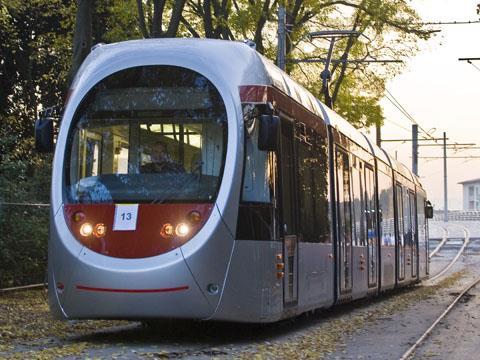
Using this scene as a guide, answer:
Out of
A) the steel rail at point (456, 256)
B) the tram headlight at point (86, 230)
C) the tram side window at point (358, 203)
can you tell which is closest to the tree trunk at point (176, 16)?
the tram side window at point (358, 203)

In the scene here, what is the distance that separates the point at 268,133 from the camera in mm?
10594

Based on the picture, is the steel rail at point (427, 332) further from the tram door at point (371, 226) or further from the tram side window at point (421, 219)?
the tram side window at point (421, 219)

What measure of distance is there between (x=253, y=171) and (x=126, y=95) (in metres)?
1.67

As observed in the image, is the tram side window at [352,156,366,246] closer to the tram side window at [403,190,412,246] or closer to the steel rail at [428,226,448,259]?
the tram side window at [403,190,412,246]

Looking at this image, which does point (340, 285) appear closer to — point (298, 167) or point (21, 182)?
point (298, 167)

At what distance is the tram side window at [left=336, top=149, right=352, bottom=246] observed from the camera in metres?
15.2

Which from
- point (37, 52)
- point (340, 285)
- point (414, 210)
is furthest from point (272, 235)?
point (37, 52)

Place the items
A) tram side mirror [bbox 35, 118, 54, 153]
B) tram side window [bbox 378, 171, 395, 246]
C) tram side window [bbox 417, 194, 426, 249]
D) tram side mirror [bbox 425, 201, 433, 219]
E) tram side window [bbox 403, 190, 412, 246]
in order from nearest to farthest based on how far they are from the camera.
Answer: tram side mirror [bbox 35, 118, 54, 153], tram side window [bbox 378, 171, 395, 246], tram side window [bbox 403, 190, 412, 246], tram side window [bbox 417, 194, 426, 249], tram side mirror [bbox 425, 201, 433, 219]

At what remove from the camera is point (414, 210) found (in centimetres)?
2672

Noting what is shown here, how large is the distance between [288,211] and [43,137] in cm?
302

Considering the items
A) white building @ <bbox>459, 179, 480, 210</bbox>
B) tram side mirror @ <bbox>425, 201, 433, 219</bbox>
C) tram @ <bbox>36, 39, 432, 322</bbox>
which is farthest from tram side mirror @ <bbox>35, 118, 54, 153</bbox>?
white building @ <bbox>459, 179, 480, 210</bbox>

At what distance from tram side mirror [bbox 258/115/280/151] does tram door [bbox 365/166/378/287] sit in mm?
7443

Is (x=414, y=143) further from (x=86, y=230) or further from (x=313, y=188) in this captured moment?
(x=86, y=230)

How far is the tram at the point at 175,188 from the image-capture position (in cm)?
1034
